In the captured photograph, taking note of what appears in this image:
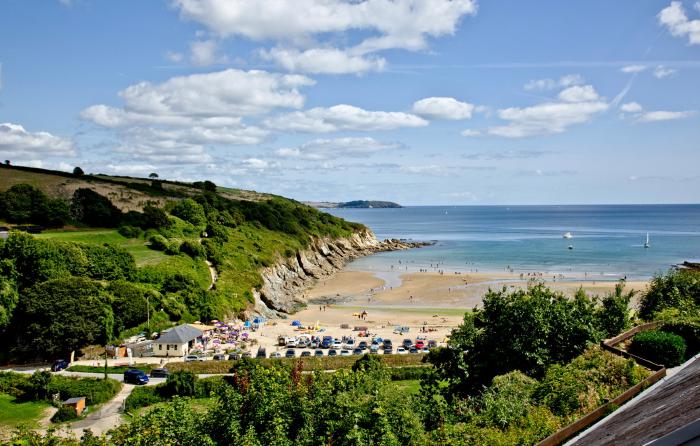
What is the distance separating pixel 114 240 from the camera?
7225cm

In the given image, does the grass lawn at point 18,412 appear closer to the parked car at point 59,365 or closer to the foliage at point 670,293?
the parked car at point 59,365

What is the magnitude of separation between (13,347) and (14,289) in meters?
6.17

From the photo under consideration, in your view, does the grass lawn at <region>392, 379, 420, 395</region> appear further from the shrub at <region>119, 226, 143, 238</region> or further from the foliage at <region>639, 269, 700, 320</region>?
the shrub at <region>119, 226, 143, 238</region>

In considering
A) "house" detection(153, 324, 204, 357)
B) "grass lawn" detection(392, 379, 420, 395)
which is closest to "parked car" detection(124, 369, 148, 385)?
"house" detection(153, 324, 204, 357)

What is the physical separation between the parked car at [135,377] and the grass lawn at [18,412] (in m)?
5.48

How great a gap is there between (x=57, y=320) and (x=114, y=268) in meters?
14.3

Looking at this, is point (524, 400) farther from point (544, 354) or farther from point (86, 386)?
point (86, 386)

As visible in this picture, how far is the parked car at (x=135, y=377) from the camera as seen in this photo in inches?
1478

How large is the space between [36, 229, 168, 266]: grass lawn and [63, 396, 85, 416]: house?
107ft

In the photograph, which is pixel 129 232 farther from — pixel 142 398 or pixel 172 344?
pixel 142 398

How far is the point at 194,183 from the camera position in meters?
138

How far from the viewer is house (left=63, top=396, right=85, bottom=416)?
3189cm

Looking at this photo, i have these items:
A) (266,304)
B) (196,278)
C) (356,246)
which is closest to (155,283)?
(196,278)

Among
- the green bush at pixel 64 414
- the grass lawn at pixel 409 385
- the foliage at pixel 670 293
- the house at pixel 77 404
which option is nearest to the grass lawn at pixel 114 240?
the house at pixel 77 404
